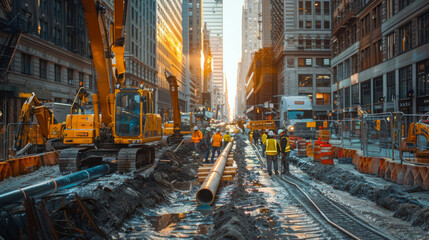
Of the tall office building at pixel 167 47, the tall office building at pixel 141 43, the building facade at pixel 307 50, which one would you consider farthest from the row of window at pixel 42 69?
the building facade at pixel 307 50

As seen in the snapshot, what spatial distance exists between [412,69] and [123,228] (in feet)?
99.6

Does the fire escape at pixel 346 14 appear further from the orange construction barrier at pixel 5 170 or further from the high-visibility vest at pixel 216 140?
the orange construction barrier at pixel 5 170

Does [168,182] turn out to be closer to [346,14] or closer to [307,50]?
[346,14]

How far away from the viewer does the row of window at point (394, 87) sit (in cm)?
2936

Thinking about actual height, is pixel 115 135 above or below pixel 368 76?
below

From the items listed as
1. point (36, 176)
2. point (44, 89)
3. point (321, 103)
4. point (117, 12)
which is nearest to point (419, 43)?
point (117, 12)

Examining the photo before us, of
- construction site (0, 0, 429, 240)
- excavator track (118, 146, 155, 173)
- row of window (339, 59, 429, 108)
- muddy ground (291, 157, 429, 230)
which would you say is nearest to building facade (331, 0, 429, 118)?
row of window (339, 59, 429, 108)

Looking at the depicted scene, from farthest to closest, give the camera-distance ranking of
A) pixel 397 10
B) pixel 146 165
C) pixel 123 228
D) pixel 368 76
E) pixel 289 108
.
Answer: pixel 368 76
pixel 289 108
pixel 397 10
pixel 146 165
pixel 123 228

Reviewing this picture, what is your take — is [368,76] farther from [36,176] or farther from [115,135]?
[36,176]

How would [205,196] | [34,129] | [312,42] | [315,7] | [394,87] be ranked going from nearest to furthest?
[205,196] → [34,129] → [394,87] → [312,42] → [315,7]

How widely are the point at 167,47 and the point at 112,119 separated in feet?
267

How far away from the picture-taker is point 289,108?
124ft

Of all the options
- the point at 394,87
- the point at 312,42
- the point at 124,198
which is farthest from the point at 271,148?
the point at 312,42

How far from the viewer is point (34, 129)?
19.3m
